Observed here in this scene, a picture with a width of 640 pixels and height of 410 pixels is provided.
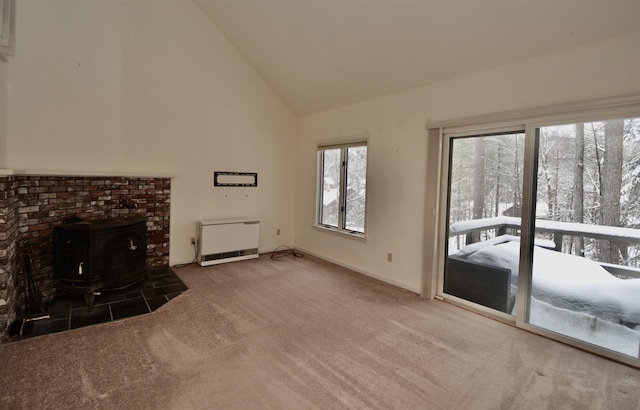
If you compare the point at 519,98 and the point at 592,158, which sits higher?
the point at 519,98

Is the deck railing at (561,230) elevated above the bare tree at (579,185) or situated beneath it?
situated beneath

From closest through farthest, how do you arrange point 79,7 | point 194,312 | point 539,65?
1. point 539,65
2. point 194,312
3. point 79,7

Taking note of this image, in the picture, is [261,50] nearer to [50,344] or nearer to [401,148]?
[401,148]

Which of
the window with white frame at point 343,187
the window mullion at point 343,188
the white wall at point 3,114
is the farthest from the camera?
the window mullion at point 343,188

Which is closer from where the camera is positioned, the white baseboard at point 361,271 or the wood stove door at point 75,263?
the wood stove door at point 75,263

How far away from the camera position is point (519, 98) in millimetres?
2773

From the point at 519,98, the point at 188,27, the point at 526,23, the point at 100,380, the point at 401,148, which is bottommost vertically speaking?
the point at 100,380

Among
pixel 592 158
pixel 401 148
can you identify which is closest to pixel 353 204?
pixel 401 148

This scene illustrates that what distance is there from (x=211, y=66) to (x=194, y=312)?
3.46 meters

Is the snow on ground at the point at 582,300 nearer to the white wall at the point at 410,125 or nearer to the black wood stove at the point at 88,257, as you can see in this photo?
the white wall at the point at 410,125

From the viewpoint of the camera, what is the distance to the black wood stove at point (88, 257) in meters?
3.04

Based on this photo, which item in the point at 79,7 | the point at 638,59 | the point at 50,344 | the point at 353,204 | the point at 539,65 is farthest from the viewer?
the point at 353,204

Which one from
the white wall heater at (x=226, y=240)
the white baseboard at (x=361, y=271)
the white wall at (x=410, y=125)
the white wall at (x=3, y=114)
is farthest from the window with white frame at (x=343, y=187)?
the white wall at (x=3, y=114)

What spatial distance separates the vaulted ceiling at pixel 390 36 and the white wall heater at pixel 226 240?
7.33 ft
